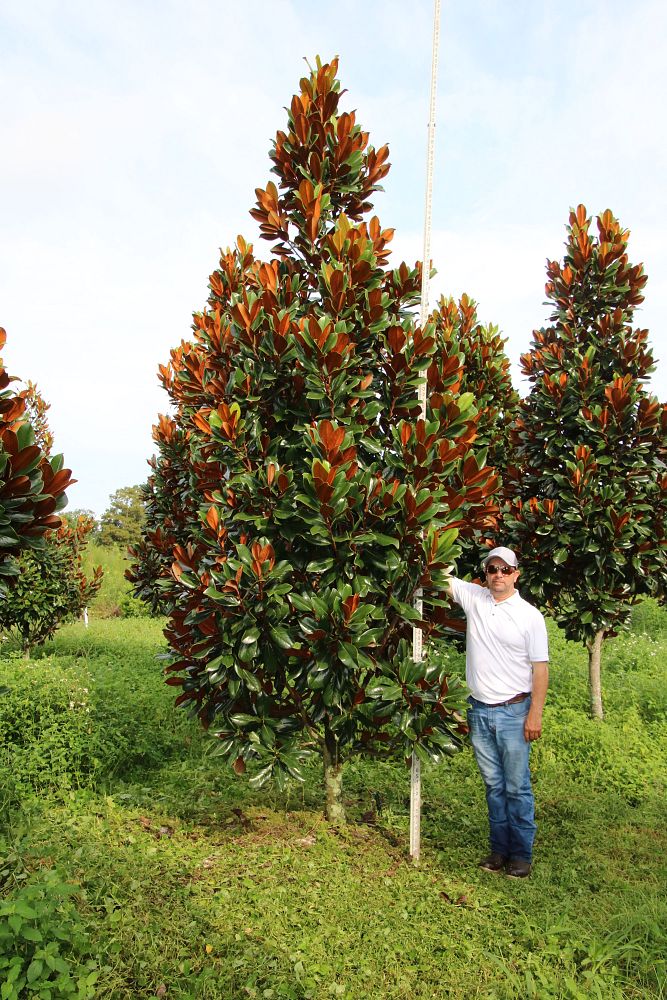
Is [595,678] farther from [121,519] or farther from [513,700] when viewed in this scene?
[121,519]

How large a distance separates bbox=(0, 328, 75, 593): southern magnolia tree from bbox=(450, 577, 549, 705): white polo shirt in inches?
103

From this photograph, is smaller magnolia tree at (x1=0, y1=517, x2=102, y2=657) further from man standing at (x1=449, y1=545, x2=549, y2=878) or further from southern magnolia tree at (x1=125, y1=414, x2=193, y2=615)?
man standing at (x1=449, y1=545, x2=549, y2=878)

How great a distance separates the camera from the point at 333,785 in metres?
4.88

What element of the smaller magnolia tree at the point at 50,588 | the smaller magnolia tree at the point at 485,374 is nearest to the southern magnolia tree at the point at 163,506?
the smaller magnolia tree at the point at 50,588

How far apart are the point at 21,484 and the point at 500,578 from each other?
2982 mm

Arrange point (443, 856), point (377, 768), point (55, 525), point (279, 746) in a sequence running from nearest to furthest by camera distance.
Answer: point (55, 525) < point (279, 746) < point (443, 856) < point (377, 768)

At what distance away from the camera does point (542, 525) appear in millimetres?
6676

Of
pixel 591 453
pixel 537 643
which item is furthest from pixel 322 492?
pixel 591 453

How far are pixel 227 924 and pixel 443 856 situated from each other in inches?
66.3

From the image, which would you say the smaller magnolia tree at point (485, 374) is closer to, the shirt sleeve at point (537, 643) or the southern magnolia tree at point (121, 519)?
the shirt sleeve at point (537, 643)

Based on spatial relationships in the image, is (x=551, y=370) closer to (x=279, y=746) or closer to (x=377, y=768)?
(x=377, y=768)

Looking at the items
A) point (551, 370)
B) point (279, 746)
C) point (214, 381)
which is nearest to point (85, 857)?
point (279, 746)

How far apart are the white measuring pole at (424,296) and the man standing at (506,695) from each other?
42cm

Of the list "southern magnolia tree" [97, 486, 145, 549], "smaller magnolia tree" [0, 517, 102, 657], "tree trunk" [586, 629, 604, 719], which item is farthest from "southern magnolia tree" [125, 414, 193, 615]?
"southern magnolia tree" [97, 486, 145, 549]
